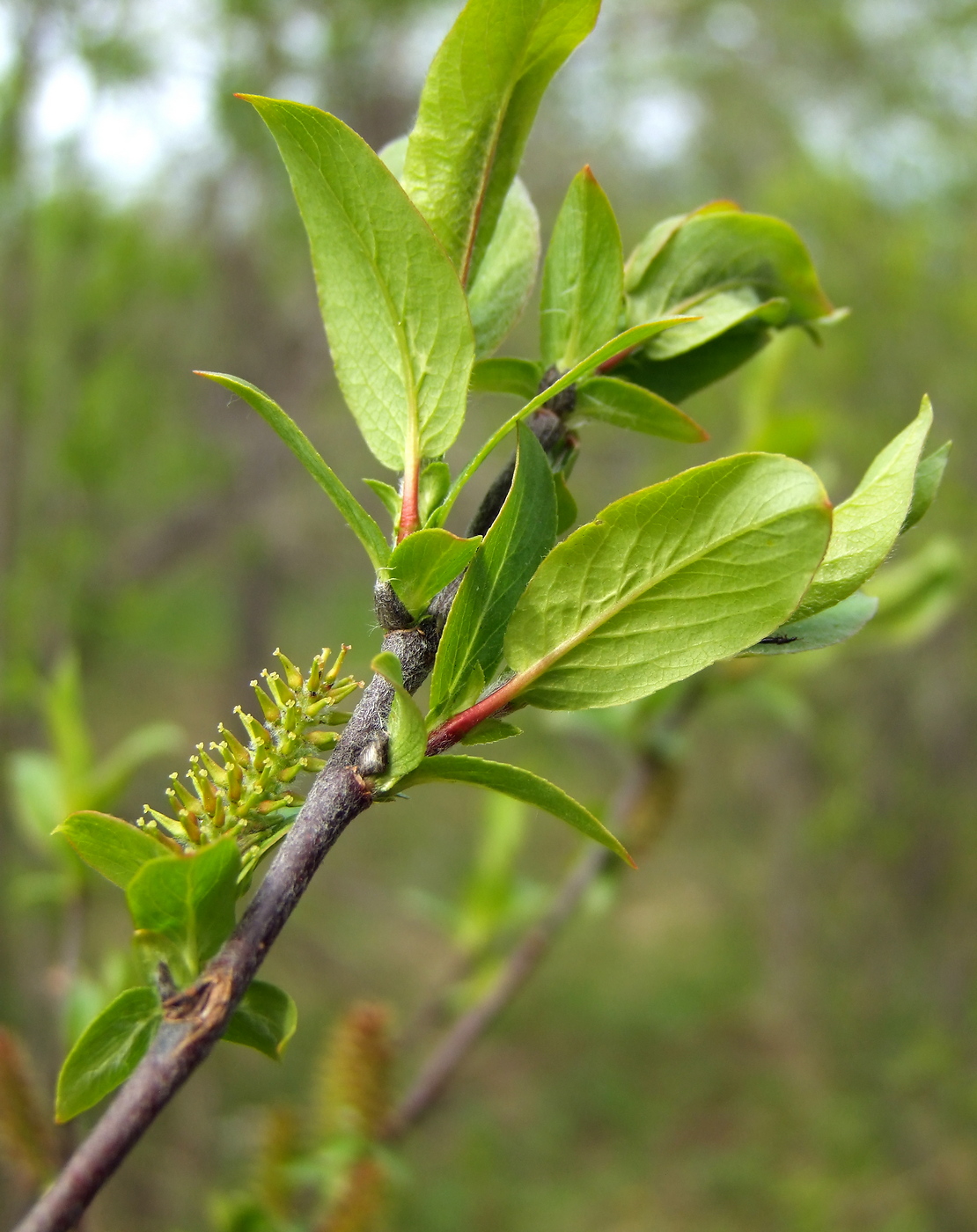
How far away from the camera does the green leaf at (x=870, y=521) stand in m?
0.31

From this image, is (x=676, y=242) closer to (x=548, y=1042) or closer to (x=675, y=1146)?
(x=675, y=1146)

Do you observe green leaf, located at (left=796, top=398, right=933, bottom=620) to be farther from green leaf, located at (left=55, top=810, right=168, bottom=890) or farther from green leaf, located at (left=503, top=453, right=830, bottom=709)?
green leaf, located at (left=55, top=810, right=168, bottom=890)

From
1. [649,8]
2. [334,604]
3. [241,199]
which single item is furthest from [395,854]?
[649,8]

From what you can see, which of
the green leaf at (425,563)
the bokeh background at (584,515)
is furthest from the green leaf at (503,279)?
the bokeh background at (584,515)

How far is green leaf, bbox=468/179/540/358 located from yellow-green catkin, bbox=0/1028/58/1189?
508 mm

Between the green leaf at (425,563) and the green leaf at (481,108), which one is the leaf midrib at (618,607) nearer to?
the green leaf at (425,563)

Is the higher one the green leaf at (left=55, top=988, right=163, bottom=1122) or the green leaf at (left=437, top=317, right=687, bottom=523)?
the green leaf at (left=437, top=317, right=687, bottom=523)

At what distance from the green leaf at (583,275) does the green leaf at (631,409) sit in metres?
0.02

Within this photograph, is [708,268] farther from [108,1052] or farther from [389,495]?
[108,1052]

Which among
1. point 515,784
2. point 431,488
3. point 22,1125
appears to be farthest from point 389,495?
point 22,1125

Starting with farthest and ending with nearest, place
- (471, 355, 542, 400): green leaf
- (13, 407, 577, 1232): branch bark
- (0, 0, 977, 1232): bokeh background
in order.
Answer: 1. (0, 0, 977, 1232): bokeh background
2. (471, 355, 542, 400): green leaf
3. (13, 407, 577, 1232): branch bark

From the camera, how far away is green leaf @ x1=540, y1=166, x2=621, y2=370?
1.20 feet

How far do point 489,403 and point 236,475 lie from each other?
159cm

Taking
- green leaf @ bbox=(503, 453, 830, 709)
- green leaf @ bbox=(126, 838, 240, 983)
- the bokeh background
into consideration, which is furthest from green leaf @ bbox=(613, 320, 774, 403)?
the bokeh background
